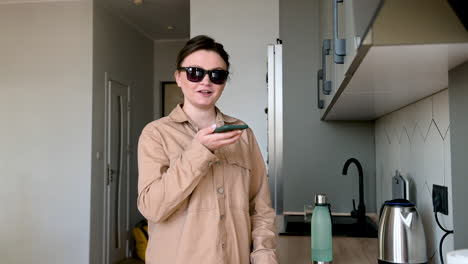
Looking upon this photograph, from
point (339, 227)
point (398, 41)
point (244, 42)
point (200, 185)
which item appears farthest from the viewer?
point (244, 42)

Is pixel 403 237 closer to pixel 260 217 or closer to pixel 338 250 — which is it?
pixel 260 217

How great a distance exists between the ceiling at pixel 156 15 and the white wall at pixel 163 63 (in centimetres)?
25

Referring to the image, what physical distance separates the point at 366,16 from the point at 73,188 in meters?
3.61

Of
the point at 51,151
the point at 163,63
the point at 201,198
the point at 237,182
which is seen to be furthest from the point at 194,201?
the point at 163,63

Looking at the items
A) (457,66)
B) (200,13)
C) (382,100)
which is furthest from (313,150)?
(457,66)

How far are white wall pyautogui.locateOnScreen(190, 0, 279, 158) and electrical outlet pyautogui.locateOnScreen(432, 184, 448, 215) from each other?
1.66 meters

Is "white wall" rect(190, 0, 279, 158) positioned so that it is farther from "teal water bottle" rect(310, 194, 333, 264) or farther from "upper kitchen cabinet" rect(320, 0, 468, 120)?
"upper kitchen cabinet" rect(320, 0, 468, 120)

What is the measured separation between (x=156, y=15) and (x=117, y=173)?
175cm

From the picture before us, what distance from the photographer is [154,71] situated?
5.68 m

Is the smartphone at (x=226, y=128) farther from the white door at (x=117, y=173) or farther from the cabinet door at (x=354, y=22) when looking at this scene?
the white door at (x=117, y=173)

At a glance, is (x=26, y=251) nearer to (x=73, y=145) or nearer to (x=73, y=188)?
(x=73, y=188)

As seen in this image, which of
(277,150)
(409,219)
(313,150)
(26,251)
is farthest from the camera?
(26,251)

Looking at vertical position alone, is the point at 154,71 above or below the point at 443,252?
above

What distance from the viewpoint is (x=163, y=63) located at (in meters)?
5.63
